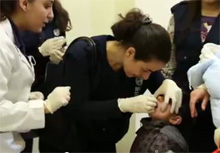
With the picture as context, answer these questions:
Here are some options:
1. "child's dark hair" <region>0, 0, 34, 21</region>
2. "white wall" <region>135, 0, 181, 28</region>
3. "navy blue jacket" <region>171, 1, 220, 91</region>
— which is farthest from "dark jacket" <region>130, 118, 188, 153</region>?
"white wall" <region>135, 0, 181, 28</region>

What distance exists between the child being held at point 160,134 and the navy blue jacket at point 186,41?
0.64 ft

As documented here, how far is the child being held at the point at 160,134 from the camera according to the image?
1.50m

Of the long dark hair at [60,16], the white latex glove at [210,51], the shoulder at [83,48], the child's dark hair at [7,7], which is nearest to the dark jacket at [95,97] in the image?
the shoulder at [83,48]

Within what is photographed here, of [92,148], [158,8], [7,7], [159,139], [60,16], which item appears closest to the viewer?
[7,7]

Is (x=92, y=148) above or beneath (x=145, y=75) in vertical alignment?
beneath

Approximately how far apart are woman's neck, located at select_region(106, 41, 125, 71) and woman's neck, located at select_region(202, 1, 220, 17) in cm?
47

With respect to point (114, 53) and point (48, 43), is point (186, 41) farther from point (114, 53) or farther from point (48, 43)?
point (48, 43)

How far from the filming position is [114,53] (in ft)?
5.02

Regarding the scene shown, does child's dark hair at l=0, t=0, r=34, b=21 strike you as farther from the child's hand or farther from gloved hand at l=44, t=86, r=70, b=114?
the child's hand

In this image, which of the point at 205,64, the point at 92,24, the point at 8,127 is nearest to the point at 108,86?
the point at 205,64

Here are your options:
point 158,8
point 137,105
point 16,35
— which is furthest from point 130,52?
point 158,8

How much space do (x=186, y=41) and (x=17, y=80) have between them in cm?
80

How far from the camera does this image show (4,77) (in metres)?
1.16

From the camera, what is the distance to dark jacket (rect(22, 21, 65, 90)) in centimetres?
Answer: 173
